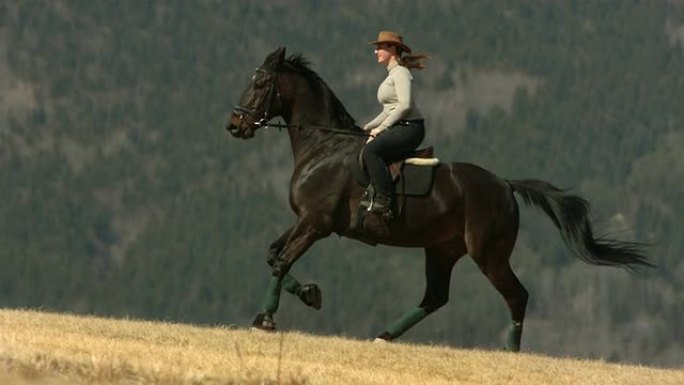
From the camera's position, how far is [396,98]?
95.4 ft

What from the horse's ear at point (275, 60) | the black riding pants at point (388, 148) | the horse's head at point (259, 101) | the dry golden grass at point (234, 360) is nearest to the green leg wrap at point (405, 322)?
the dry golden grass at point (234, 360)

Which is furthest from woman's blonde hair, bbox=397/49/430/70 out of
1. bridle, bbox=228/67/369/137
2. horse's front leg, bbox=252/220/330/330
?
horse's front leg, bbox=252/220/330/330

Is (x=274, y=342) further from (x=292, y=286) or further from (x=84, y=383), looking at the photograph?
(x=84, y=383)

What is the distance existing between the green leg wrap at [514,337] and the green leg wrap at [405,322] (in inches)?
48.8

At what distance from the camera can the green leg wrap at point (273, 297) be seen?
28.8 meters

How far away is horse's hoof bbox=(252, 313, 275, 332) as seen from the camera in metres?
28.8

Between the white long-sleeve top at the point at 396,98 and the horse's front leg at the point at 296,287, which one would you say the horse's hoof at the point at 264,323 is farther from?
the white long-sleeve top at the point at 396,98

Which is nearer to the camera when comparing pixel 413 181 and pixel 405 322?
pixel 413 181

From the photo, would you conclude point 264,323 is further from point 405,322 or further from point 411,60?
point 411,60

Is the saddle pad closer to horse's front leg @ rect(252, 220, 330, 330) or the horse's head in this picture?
horse's front leg @ rect(252, 220, 330, 330)

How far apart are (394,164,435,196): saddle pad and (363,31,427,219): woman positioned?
0.20 meters

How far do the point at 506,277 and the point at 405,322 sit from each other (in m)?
1.56

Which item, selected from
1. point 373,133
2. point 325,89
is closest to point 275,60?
point 325,89

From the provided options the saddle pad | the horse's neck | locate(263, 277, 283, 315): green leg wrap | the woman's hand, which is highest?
the woman's hand
